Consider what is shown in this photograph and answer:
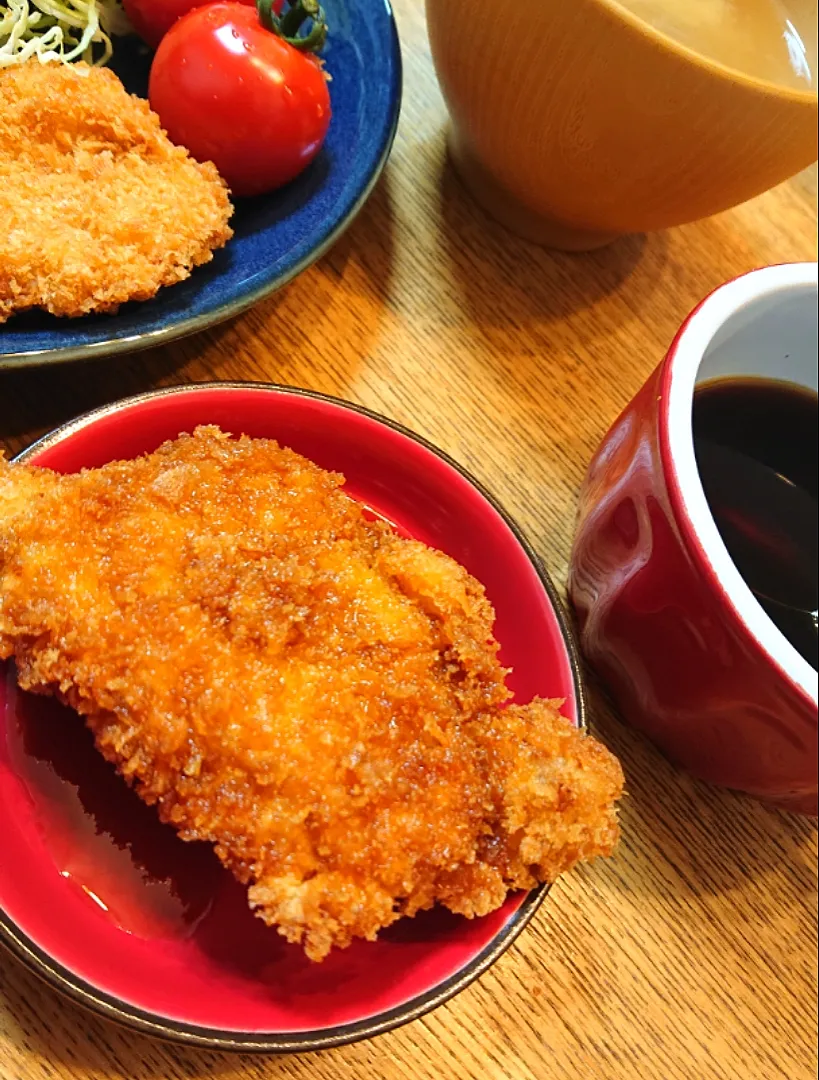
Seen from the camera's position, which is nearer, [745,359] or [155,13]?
[745,359]

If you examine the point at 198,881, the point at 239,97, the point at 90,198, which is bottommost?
the point at 198,881

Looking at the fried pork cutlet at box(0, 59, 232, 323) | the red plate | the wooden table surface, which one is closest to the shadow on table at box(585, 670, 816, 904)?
the wooden table surface

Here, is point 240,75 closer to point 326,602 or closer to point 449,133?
point 449,133

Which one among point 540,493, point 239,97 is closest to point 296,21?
point 239,97

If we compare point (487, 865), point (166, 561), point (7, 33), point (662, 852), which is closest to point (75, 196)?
point (7, 33)

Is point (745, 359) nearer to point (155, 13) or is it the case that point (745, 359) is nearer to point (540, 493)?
point (540, 493)

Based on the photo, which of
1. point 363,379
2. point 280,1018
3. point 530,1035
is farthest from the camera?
point 363,379

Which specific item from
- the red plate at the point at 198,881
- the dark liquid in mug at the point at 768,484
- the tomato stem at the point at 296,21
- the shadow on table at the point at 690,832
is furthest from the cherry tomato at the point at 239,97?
the shadow on table at the point at 690,832
